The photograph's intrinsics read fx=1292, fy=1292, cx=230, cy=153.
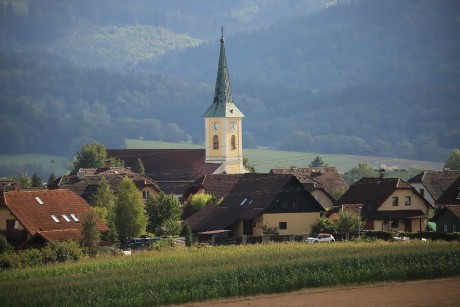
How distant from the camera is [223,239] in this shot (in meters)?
77.8

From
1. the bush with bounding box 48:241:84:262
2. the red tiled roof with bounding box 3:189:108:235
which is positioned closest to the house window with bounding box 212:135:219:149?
the red tiled roof with bounding box 3:189:108:235

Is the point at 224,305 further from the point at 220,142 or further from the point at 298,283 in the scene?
the point at 220,142

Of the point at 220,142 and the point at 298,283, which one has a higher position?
the point at 220,142

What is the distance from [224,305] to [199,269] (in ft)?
30.2

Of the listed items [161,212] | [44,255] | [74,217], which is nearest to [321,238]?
[74,217]

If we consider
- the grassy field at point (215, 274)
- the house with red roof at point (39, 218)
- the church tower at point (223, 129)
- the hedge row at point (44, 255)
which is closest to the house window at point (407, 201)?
the grassy field at point (215, 274)

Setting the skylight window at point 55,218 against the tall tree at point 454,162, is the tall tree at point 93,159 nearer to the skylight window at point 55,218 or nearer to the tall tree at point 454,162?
the tall tree at point 454,162

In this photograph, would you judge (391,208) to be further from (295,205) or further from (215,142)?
(215,142)

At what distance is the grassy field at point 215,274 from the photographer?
4906 centimetres

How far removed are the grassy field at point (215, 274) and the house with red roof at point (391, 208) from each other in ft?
62.8

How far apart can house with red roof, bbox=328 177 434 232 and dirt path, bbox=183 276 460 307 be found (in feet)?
104

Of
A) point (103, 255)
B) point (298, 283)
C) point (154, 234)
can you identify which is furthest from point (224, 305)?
point (154, 234)

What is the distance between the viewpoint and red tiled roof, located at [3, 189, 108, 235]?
7050 cm

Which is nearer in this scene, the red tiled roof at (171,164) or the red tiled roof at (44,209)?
the red tiled roof at (44,209)
